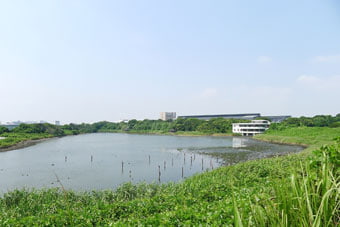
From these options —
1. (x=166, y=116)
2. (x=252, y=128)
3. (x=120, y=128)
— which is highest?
(x=166, y=116)

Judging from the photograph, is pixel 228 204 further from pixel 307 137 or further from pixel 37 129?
pixel 37 129

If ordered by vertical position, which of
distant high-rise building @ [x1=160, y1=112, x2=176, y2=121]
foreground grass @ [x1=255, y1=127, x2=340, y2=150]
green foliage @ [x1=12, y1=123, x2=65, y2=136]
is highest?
distant high-rise building @ [x1=160, y1=112, x2=176, y2=121]

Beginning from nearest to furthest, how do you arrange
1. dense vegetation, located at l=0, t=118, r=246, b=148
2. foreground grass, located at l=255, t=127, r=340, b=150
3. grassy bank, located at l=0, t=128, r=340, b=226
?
grassy bank, located at l=0, t=128, r=340, b=226 → foreground grass, located at l=255, t=127, r=340, b=150 → dense vegetation, located at l=0, t=118, r=246, b=148

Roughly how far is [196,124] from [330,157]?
82690mm

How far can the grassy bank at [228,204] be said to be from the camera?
141 centimetres

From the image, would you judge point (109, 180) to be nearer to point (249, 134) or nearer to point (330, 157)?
point (330, 157)

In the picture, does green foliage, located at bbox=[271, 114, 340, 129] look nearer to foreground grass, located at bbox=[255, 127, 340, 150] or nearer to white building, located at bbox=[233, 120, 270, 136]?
white building, located at bbox=[233, 120, 270, 136]

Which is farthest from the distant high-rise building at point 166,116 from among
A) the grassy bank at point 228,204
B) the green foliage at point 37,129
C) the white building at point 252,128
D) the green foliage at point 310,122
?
the grassy bank at point 228,204

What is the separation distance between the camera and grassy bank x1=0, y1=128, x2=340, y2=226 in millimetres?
1414

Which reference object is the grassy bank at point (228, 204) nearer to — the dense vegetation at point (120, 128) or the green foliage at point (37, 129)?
the dense vegetation at point (120, 128)

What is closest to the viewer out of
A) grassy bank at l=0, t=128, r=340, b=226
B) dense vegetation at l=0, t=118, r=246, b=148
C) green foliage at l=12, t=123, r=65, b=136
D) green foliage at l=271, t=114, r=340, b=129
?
grassy bank at l=0, t=128, r=340, b=226

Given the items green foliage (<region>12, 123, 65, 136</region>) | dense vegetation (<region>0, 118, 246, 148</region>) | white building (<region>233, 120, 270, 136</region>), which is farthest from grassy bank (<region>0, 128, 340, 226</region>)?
green foliage (<region>12, 123, 65, 136</region>)

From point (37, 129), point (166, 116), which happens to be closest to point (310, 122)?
point (37, 129)

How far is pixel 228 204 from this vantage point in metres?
4.14
